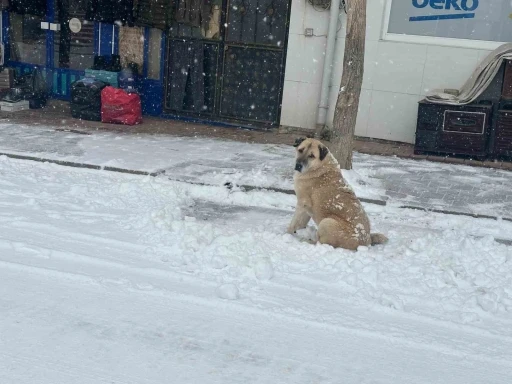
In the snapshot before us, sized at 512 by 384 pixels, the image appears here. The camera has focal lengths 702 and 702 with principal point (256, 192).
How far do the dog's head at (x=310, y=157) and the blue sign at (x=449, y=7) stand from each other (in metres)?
6.73

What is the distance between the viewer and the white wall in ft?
43.0

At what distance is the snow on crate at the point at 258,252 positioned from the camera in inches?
239

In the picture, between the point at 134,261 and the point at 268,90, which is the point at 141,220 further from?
the point at 268,90

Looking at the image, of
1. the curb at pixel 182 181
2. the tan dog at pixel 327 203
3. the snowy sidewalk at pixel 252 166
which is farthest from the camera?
the snowy sidewalk at pixel 252 166

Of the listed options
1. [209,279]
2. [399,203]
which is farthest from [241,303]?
[399,203]

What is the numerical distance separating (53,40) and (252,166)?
760 centimetres

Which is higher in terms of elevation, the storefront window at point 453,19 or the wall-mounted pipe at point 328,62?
the storefront window at point 453,19

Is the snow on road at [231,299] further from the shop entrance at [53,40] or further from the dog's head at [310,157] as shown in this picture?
the shop entrance at [53,40]

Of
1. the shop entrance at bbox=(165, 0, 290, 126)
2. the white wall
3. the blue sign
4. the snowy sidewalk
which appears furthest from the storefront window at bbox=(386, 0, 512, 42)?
the snowy sidewalk

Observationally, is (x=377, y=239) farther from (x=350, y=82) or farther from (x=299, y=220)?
(x=350, y=82)

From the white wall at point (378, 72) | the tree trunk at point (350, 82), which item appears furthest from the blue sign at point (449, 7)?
the tree trunk at point (350, 82)

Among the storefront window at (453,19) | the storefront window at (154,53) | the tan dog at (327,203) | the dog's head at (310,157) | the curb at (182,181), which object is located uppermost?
the storefront window at (453,19)

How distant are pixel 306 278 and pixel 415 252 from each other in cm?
142

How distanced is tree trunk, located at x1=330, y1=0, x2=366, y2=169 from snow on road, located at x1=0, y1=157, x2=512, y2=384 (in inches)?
85.9
